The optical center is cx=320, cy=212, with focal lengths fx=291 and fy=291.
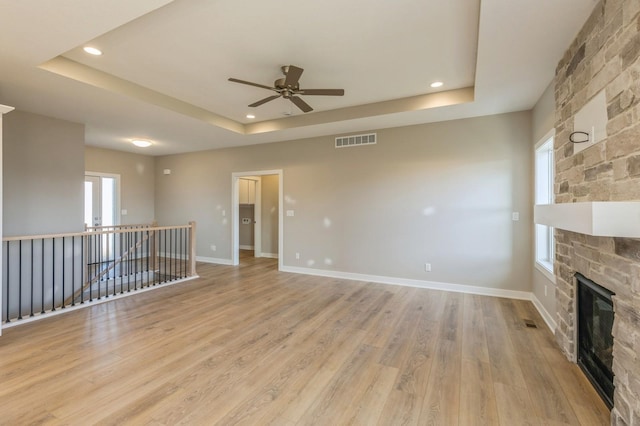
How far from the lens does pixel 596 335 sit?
2.27 meters

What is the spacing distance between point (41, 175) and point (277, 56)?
4.06 meters

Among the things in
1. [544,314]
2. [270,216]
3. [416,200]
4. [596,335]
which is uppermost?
[416,200]

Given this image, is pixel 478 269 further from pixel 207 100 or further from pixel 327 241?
pixel 207 100

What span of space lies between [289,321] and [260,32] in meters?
3.08

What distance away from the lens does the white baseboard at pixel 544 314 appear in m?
3.17

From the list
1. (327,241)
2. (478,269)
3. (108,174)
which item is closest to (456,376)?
(478,269)

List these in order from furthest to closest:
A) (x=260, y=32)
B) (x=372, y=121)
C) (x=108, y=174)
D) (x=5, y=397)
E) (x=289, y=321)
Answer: (x=108, y=174) → (x=372, y=121) → (x=289, y=321) → (x=260, y=32) → (x=5, y=397)

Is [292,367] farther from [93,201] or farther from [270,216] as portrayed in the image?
[93,201]

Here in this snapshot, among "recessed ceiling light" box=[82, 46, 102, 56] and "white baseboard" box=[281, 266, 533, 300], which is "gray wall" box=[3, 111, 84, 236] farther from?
"white baseboard" box=[281, 266, 533, 300]

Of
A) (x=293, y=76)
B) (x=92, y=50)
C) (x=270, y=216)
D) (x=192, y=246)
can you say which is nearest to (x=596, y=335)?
(x=293, y=76)

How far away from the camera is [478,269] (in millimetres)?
4551

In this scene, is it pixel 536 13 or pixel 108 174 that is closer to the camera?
pixel 536 13

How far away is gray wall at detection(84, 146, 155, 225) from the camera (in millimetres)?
6906

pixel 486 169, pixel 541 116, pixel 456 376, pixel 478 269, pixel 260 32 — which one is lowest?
pixel 456 376
